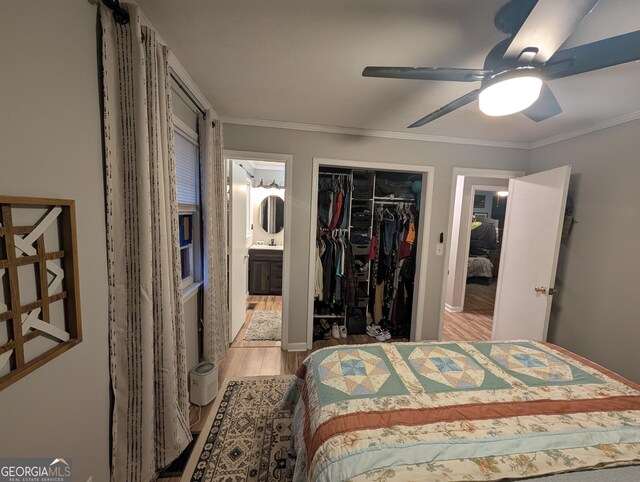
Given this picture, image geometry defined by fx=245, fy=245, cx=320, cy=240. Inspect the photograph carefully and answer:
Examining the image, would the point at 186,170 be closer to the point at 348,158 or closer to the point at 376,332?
the point at 348,158

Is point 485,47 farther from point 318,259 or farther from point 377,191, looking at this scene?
point 318,259

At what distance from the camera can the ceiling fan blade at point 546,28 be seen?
0.67 metres

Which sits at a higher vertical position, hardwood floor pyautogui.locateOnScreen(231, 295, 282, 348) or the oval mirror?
the oval mirror

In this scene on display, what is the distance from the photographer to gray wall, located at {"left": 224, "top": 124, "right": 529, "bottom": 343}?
2346 mm

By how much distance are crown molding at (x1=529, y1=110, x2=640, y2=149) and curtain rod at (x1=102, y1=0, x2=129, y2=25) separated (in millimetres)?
3169

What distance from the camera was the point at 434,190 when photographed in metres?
2.61

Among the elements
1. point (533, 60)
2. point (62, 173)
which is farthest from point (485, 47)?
point (62, 173)

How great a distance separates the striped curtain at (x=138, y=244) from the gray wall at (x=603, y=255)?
10.3 feet

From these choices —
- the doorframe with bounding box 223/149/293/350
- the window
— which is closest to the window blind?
the window

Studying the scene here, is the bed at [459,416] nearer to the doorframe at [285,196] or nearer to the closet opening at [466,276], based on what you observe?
the doorframe at [285,196]

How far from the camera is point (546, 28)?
749 mm

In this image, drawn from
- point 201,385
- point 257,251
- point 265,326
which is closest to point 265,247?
point 257,251

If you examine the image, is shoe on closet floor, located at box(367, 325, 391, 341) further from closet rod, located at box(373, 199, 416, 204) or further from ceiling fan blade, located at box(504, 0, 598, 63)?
ceiling fan blade, located at box(504, 0, 598, 63)

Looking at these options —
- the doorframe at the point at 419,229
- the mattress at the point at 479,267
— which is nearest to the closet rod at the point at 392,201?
the doorframe at the point at 419,229
